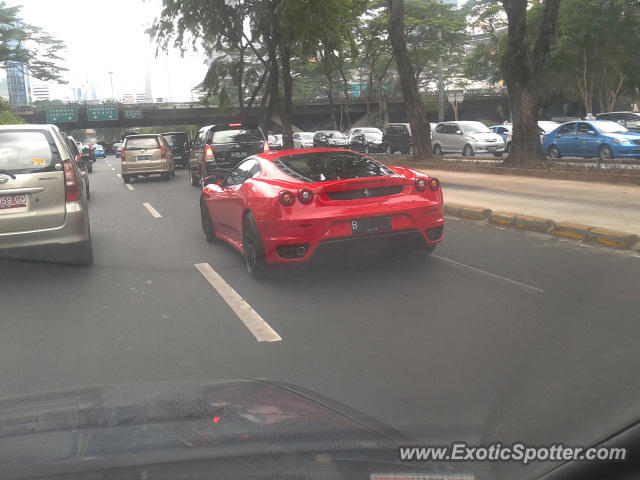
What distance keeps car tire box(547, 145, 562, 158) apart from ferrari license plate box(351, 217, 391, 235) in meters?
18.0

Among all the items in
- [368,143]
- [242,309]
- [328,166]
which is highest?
[328,166]

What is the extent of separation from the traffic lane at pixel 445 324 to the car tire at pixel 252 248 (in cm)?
16

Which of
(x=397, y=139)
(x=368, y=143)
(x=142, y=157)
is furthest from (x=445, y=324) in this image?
(x=368, y=143)

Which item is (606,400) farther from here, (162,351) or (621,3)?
(621,3)

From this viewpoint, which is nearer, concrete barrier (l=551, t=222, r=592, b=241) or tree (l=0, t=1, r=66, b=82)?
concrete barrier (l=551, t=222, r=592, b=241)

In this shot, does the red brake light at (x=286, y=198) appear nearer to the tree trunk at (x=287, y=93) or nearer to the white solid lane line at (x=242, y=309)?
the white solid lane line at (x=242, y=309)

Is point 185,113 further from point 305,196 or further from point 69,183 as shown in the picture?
point 305,196

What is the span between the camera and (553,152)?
2325 centimetres

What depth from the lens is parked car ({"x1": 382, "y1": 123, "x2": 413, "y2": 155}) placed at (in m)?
32.5

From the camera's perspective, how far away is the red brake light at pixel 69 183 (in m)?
7.35

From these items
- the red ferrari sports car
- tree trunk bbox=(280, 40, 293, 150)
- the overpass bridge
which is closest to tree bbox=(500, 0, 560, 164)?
tree trunk bbox=(280, 40, 293, 150)

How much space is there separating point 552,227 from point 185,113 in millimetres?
59195

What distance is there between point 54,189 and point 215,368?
386cm

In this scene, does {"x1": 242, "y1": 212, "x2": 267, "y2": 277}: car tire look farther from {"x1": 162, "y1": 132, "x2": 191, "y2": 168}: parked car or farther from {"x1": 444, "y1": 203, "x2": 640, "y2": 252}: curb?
{"x1": 162, "y1": 132, "x2": 191, "y2": 168}: parked car
